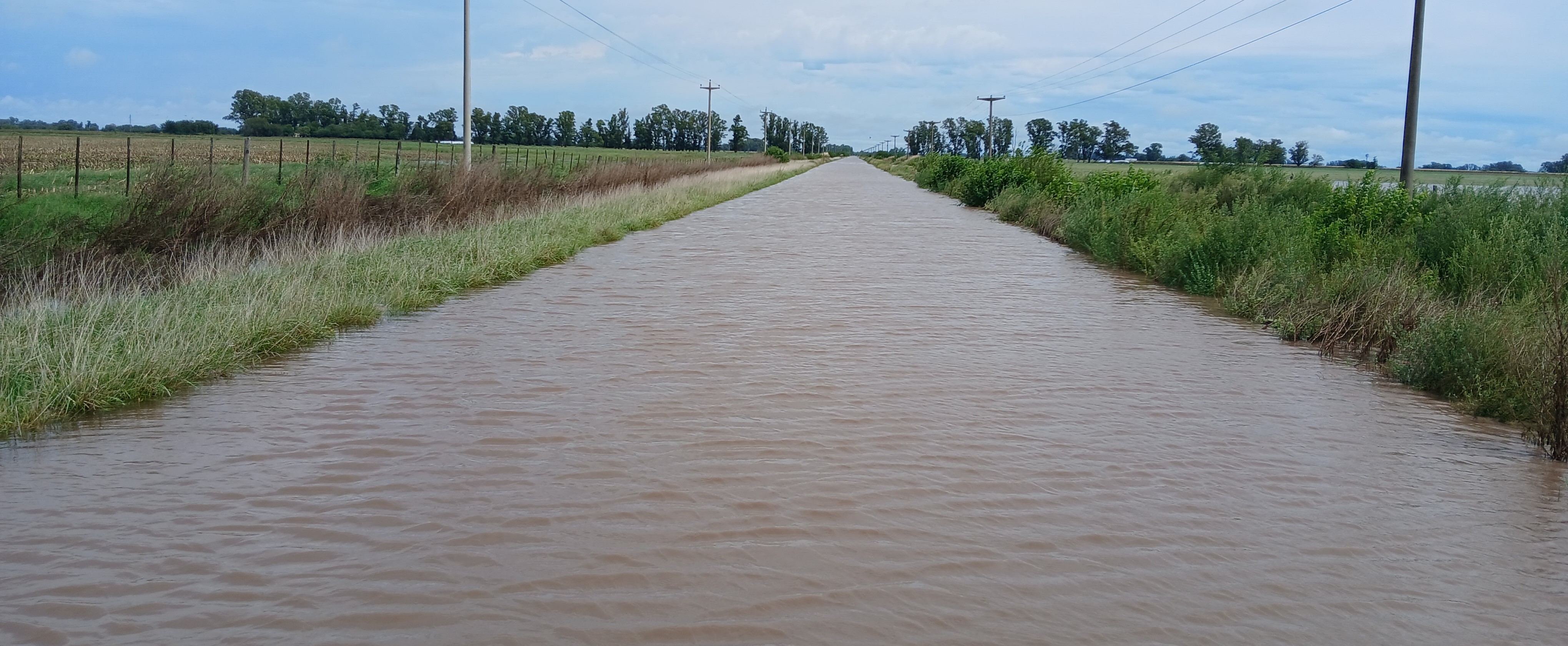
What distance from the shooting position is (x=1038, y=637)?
430 cm

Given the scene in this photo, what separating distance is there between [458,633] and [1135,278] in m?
15.6

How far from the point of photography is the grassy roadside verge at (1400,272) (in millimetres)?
8555

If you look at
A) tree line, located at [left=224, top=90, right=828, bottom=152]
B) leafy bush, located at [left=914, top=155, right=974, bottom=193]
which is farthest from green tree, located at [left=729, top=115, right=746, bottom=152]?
leafy bush, located at [left=914, top=155, right=974, bottom=193]

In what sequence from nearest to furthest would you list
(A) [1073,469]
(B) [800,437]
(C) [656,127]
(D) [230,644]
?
1. (D) [230,644]
2. (A) [1073,469]
3. (B) [800,437]
4. (C) [656,127]

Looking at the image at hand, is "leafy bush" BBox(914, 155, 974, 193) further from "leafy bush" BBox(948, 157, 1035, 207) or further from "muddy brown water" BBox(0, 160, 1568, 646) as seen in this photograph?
"muddy brown water" BBox(0, 160, 1568, 646)

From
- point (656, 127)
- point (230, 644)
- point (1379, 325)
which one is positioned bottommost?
point (230, 644)

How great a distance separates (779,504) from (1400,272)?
998 cm

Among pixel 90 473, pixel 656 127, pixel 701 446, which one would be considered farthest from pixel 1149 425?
pixel 656 127

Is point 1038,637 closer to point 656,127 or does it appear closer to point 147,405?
point 147,405

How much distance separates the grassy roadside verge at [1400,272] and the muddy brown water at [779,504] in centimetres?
48

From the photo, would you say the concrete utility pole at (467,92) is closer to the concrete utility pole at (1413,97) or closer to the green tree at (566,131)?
the concrete utility pole at (1413,97)

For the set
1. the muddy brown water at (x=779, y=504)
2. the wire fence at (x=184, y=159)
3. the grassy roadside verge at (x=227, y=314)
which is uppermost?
the wire fence at (x=184, y=159)

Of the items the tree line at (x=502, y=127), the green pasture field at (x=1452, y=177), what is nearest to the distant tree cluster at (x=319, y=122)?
the tree line at (x=502, y=127)

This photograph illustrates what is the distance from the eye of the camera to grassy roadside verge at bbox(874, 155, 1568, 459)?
855 cm
